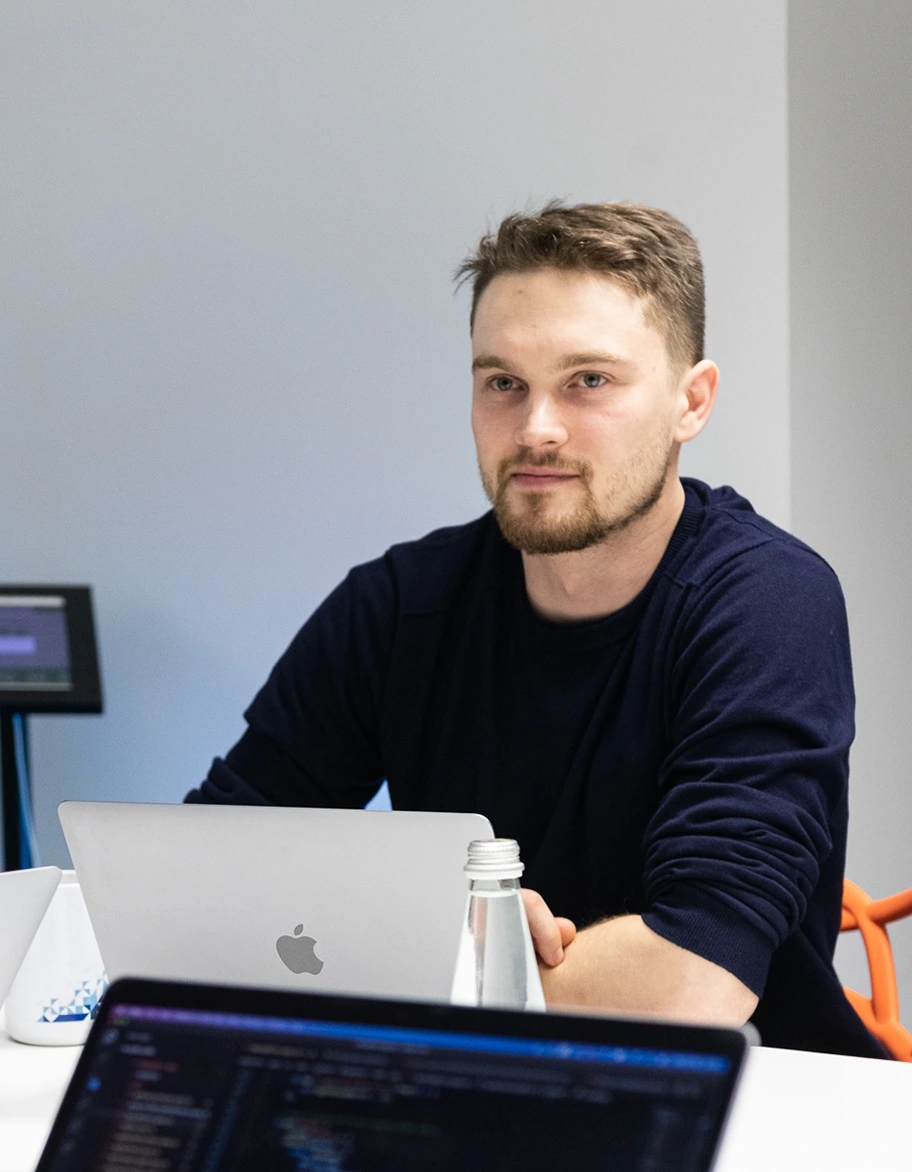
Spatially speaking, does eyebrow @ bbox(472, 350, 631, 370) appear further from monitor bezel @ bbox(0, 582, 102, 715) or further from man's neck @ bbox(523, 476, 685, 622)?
monitor bezel @ bbox(0, 582, 102, 715)

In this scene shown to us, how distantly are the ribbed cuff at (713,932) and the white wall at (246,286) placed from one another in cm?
135

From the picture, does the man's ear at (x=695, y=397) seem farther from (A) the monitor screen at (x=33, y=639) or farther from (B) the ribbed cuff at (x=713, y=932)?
(A) the monitor screen at (x=33, y=639)

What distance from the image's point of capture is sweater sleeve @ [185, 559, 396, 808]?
1.79 m

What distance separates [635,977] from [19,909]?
21.8 inches

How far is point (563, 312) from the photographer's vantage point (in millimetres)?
1589

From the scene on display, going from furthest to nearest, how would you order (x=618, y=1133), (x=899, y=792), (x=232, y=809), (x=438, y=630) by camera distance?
(x=899, y=792) < (x=438, y=630) < (x=232, y=809) < (x=618, y=1133)

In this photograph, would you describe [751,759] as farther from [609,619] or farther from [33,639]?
[33,639]

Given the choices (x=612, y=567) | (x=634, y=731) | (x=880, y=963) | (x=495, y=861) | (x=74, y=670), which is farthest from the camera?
(x=74, y=670)

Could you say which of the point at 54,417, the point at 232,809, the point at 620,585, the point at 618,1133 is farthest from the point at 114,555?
the point at 618,1133

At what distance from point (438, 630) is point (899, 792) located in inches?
45.1

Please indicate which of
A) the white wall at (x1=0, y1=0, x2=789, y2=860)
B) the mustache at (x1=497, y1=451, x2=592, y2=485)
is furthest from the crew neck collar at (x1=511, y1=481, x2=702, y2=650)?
Answer: the white wall at (x1=0, y1=0, x2=789, y2=860)

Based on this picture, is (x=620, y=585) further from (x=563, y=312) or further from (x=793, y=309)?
(x=793, y=309)

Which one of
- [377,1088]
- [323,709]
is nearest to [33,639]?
[323,709]

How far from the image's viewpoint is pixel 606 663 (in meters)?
1.62
